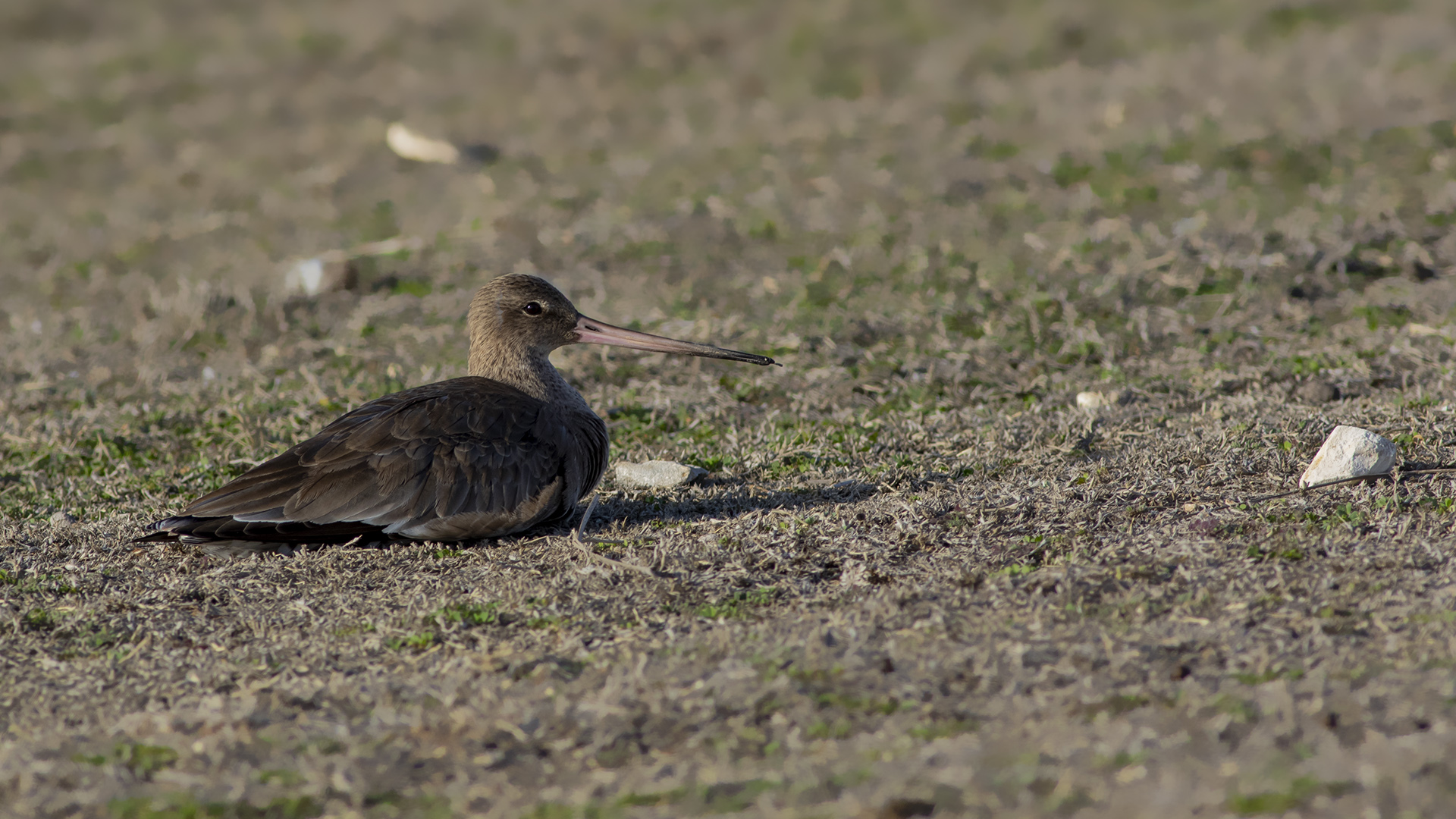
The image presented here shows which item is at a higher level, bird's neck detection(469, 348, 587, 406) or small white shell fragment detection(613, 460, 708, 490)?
bird's neck detection(469, 348, 587, 406)

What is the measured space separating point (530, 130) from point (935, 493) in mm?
8674

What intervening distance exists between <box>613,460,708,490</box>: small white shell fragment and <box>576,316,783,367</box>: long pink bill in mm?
534

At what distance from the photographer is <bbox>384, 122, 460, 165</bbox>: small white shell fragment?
41.4ft

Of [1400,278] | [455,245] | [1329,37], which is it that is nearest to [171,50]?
[455,245]

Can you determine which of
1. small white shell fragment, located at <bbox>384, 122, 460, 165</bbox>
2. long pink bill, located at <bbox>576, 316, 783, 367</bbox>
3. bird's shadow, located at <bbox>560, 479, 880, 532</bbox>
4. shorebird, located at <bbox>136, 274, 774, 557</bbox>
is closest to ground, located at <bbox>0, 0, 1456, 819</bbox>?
bird's shadow, located at <bbox>560, 479, 880, 532</bbox>

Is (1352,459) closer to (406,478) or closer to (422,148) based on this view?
(406,478)

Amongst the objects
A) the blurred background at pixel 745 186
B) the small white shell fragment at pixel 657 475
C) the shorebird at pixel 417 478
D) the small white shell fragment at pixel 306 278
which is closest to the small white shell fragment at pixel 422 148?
the blurred background at pixel 745 186

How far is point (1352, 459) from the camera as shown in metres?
5.35

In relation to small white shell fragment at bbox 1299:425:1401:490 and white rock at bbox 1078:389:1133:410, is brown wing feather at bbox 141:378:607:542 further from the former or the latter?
small white shell fragment at bbox 1299:425:1401:490

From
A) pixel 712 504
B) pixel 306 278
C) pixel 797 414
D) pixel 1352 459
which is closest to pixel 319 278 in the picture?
pixel 306 278

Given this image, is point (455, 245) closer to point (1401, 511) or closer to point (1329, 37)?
point (1401, 511)

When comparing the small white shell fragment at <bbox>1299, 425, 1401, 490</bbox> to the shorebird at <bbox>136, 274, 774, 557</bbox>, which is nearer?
the small white shell fragment at <bbox>1299, 425, 1401, 490</bbox>

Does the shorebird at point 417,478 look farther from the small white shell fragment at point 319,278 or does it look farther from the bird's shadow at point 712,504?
the small white shell fragment at point 319,278

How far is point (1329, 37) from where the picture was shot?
14102 millimetres
